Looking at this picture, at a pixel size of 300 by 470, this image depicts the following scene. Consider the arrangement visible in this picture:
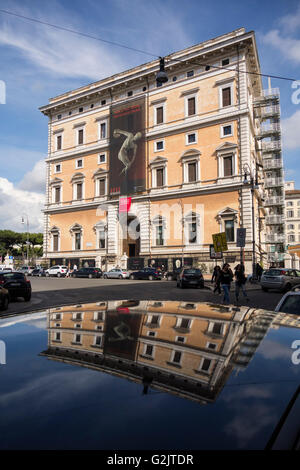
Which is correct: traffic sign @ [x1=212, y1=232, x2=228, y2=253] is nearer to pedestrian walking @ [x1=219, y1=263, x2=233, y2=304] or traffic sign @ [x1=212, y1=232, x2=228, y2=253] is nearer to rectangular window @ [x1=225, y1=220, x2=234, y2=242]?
pedestrian walking @ [x1=219, y1=263, x2=233, y2=304]

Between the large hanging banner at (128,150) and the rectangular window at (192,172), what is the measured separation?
5.43 meters

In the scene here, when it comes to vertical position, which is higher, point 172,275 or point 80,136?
point 80,136

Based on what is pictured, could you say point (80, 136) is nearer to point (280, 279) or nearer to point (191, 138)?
point (191, 138)

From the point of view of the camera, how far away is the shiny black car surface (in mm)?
985

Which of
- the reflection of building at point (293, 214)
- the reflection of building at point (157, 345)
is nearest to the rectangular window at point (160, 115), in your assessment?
the reflection of building at point (157, 345)

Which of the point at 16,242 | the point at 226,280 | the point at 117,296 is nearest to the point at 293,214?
the point at 16,242

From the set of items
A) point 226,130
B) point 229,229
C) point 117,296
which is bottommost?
point 117,296

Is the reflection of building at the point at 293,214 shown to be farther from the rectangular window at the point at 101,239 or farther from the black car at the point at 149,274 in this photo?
the black car at the point at 149,274

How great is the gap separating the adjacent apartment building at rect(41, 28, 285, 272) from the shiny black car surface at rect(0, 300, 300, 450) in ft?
91.1

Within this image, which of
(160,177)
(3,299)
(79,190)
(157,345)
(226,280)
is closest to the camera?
(157,345)

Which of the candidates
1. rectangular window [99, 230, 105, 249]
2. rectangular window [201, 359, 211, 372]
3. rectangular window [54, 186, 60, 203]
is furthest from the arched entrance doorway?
rectangular window [201, 359, 211, 372]

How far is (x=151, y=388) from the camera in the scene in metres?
1.29

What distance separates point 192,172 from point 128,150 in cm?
872

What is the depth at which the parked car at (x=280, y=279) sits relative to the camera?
66.8ft
